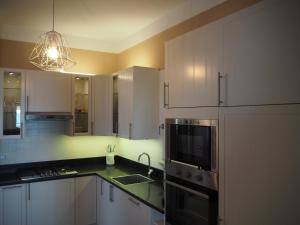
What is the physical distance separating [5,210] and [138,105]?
1.91 meters

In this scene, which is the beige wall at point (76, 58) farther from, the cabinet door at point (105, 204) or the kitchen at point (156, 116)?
the cabinet door at point (105, 204)

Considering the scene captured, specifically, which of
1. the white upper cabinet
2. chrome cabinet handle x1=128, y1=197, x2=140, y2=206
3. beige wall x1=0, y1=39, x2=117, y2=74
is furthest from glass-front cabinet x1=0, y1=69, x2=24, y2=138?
the white upper cabinet

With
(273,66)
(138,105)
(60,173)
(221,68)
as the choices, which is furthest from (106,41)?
(273,66)

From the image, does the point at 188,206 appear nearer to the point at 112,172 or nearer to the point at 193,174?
the point at 193,174

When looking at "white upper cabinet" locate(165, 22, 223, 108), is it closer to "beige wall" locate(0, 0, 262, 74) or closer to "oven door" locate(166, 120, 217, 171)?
"oven door" locate(166, 120, 217, 171)

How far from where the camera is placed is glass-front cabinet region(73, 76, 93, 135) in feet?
11.9

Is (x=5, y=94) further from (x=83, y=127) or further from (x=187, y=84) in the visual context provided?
(x=187, y=84)

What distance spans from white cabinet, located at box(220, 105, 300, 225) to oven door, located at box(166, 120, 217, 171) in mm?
84

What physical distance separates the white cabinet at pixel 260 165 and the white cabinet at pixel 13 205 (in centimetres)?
251

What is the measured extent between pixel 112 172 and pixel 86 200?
1.58 feet

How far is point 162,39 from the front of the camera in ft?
10.4

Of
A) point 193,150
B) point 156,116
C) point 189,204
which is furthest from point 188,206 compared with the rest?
point 156,116

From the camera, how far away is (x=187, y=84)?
70.3 inches

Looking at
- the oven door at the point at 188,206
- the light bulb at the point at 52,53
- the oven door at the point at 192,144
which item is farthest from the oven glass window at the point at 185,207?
the light bulb at the point at 52,53
